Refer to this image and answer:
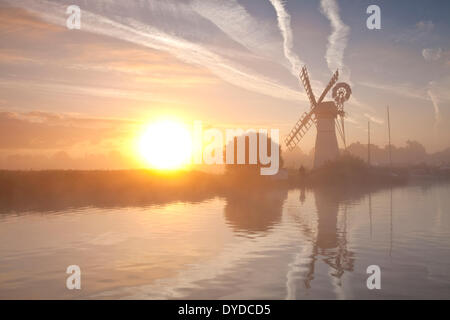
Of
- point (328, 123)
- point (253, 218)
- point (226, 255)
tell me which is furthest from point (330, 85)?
point (226, 255)

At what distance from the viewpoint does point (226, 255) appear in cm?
1358

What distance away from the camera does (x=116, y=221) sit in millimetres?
22078

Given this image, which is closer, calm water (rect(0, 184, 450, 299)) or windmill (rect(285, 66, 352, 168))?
calm water (rect(0, 184, 450, 299))

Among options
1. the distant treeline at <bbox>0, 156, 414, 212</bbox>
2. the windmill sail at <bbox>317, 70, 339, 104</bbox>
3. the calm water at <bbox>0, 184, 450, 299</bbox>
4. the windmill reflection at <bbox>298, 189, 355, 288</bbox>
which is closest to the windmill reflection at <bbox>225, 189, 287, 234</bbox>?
the calm water at <bbox>0, 184, 450, 299</bbox>

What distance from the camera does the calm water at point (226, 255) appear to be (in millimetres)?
9867

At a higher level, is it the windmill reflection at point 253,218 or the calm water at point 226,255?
the windmill reflection at point 253,218

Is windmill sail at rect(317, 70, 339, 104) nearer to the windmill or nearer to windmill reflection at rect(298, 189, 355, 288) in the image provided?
the windmill

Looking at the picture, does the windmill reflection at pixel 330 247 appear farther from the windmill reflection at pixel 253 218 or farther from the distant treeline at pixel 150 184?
the distant treeline at pixel 150 184

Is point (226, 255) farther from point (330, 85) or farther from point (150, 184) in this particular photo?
point (330, 85)

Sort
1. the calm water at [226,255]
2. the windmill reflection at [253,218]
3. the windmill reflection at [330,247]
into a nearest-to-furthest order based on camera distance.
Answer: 1. the calm water at [226,255]
2. the windmill reflection at [330,247]
3. the windmill reflection at [253,218]

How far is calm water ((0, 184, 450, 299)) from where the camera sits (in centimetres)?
987

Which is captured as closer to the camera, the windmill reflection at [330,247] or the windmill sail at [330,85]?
the windmill reflection at [330,247]

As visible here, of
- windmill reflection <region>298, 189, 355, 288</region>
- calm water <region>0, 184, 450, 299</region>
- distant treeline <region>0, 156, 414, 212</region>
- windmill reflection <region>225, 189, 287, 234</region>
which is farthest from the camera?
distant treeline <region>0, 156, 414, 212</region>

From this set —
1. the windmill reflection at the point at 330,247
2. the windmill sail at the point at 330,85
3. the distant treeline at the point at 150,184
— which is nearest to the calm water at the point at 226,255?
the windmill reflection at the point at 330,247
